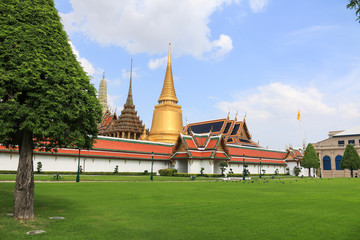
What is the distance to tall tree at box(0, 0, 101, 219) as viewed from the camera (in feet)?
32.5

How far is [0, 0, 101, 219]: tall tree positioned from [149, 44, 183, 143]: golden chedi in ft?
196

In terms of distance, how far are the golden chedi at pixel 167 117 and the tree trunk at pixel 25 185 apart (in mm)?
59658

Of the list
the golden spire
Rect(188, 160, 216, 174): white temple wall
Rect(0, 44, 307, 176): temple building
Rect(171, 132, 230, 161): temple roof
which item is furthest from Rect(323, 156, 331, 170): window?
Rect(188, 160, 216, 174): white temple wall

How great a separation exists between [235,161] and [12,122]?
178 ft

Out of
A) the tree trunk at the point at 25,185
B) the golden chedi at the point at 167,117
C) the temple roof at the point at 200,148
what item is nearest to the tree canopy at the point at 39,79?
the tree trunk at the point at 25,185

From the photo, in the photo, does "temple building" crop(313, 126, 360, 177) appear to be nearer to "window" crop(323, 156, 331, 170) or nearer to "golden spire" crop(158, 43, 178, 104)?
"window" crop(323, 156, 331, 170)

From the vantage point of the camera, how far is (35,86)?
10.0m

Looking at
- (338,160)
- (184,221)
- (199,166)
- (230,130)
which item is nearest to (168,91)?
(230,130)

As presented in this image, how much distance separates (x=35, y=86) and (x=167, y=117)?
209 ft

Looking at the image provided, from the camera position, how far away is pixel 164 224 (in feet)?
32.8

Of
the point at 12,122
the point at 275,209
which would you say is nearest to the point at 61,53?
the point at 12,122

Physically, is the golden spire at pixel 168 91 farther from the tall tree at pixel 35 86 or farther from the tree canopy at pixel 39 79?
the tree canopy at pixel 39 79

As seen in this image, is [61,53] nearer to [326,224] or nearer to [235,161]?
[326,224]

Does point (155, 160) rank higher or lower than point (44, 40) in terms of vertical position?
lower
